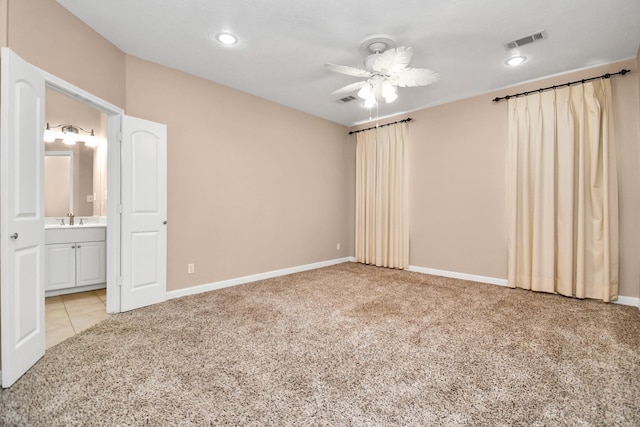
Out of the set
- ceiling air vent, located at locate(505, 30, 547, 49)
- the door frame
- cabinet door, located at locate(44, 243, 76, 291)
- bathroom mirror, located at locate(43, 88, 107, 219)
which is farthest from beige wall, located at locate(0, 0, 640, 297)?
bathroom mirror, located at locate(43, 88, 107, 219)

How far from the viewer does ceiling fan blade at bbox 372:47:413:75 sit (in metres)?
2.41

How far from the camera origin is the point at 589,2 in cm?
240

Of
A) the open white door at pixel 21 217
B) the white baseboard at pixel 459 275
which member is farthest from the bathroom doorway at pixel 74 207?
the white baseboard at pixel 459 275

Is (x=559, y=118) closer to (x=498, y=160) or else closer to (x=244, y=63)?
(x=498, y=160)

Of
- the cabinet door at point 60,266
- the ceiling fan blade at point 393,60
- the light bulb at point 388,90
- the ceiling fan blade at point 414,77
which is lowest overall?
the cabinet door at point 60,266

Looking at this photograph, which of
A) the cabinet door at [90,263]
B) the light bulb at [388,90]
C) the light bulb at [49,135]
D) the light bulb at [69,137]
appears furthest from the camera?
the light bulb at [69,137]

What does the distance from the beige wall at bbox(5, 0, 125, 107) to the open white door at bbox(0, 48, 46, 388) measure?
0.24 meters

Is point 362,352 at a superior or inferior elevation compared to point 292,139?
inferior

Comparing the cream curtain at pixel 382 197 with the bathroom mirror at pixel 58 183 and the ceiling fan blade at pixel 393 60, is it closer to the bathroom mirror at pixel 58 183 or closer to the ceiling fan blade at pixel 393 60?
the ceiling fan blade at pixel 393 60

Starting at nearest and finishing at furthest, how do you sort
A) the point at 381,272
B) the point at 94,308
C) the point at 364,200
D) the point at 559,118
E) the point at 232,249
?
the point at 94,308 → the point at 559,118 → the point at 232,249 → the point at 381,272 → the point at 364,200

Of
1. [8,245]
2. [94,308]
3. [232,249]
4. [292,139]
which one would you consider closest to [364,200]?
[292,139]

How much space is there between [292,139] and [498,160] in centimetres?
321

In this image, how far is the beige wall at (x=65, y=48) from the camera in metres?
2.10

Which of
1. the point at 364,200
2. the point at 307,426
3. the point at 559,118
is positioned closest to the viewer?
the point at 307,426
